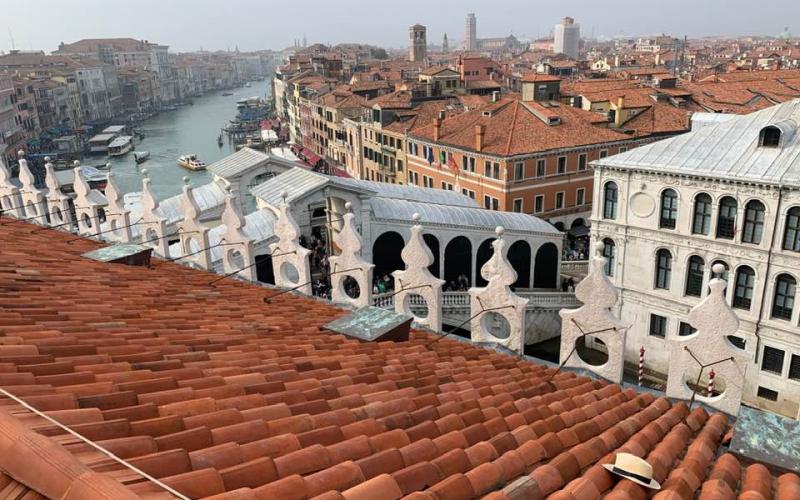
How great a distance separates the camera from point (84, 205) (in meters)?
17.5

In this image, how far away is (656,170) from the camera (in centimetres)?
2491

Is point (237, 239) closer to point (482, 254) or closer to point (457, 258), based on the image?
point (457, 258)

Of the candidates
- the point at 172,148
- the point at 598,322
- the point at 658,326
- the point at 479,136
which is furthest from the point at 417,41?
the point at 598,322

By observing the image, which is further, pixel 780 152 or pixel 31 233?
pixel 780 152

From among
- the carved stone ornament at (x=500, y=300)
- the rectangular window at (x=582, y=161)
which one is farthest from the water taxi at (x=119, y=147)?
the carved stone ornament at (x=500, y=300)

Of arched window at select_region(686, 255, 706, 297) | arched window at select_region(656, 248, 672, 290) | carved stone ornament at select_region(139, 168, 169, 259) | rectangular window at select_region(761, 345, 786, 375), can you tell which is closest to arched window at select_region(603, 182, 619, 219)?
arched window at select_region(656, 248, 672, 290)

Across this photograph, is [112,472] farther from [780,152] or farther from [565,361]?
[780,152]

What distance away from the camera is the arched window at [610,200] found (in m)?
27.0

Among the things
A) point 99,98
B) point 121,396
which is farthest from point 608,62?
point 121,396

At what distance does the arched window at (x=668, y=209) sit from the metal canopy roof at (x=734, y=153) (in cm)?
106

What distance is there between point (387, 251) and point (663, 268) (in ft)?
37.5

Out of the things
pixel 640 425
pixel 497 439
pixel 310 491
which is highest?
pixel 310 491

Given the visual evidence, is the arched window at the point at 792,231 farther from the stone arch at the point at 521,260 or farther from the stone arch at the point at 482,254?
the stone arch at the point at 482,254

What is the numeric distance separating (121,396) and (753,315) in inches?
953
